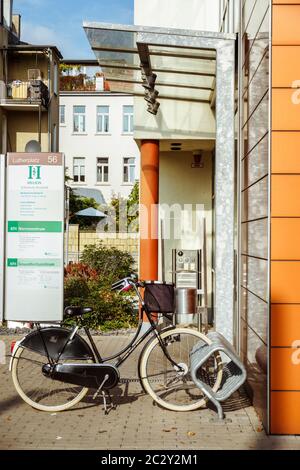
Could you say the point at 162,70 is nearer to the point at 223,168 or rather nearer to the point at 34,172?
the point at 34,172

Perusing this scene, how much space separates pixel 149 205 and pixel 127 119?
3756 cm

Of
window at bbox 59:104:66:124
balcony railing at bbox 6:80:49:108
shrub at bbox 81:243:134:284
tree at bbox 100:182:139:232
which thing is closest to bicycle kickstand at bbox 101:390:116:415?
shrub at bbox 81:243:134:284

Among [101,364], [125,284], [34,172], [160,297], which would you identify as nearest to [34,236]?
[34,172]

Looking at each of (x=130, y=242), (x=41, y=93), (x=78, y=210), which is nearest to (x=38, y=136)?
(x=41, y=93)

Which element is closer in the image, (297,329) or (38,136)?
(297,329)

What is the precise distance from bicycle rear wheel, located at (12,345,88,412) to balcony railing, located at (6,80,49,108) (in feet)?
76.0

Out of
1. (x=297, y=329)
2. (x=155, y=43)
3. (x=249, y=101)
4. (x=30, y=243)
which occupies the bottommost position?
(x=297, y=329)

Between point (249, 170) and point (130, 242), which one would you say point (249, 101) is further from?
point (130, 242)

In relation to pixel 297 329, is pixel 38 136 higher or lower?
higher

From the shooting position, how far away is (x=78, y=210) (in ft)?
134

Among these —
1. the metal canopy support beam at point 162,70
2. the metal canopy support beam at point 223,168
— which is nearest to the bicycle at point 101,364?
the metal canopy support beam at point 223,168

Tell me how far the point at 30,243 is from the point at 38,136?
66.2 ft

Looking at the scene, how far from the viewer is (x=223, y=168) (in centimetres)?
778

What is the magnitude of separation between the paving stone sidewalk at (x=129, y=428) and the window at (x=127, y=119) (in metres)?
42.5
